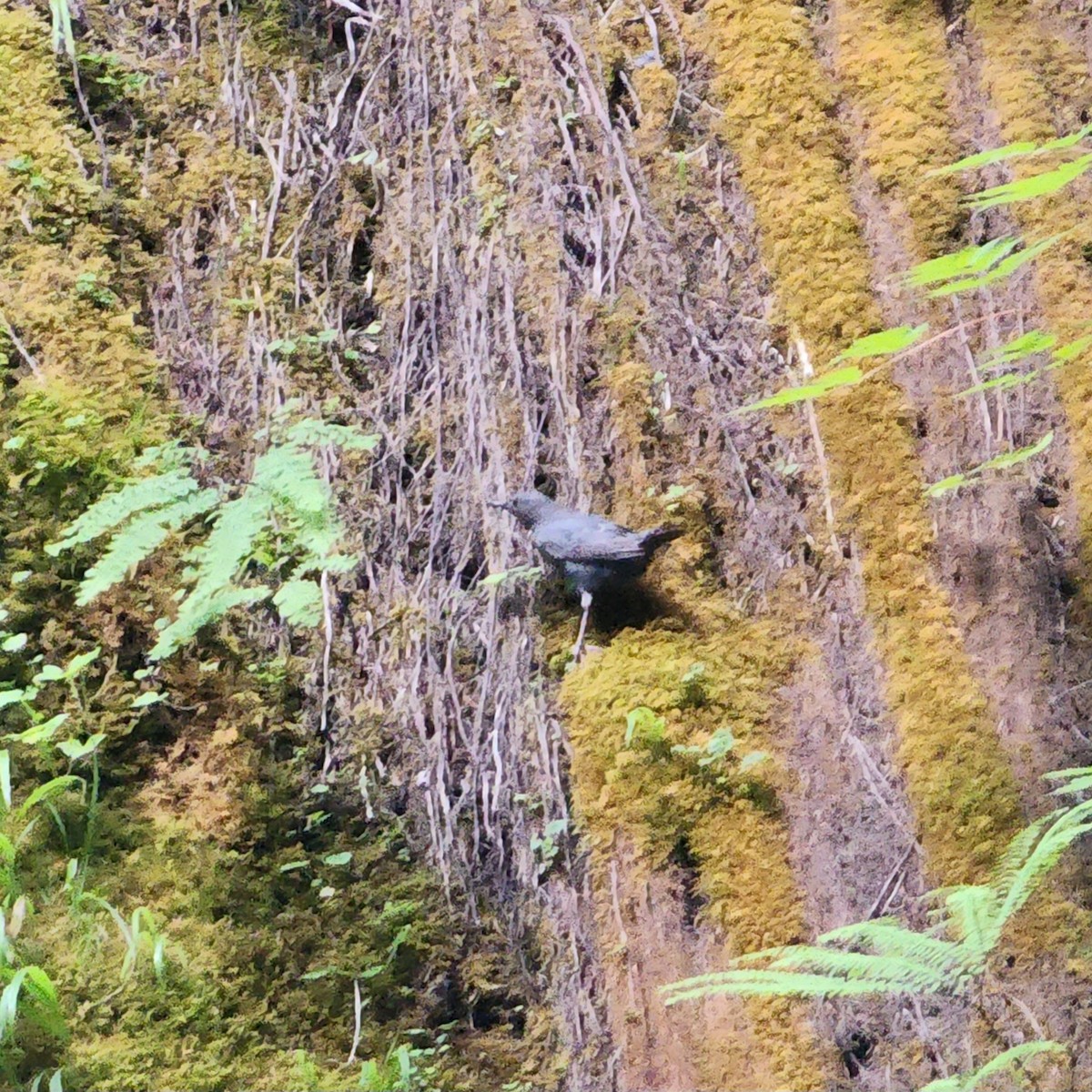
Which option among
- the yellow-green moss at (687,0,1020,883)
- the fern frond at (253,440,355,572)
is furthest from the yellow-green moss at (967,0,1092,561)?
the fern frond at (253,440,355,572)

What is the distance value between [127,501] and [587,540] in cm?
135

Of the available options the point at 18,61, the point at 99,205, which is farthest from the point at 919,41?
the point at 18,61

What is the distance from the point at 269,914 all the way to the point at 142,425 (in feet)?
5.58

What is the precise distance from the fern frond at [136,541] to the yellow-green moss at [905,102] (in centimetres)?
208

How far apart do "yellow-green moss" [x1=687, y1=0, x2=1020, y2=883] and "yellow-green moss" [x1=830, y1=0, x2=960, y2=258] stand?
97 mm

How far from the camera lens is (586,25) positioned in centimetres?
311

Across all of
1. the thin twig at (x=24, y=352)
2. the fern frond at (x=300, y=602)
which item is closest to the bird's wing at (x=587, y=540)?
the fern frond at (x=300, y=602)

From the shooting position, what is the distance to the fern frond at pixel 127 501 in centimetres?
286

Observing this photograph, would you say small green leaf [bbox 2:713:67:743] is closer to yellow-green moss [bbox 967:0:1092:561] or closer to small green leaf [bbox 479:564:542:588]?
small green leaf [bbox 479:564:542:588]

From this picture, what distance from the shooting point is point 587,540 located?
2.62 m

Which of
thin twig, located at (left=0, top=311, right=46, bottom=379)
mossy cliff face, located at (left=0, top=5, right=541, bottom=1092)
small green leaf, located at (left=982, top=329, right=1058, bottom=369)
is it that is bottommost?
mossy cliff face, located at (left=0, top=5, right=541, bottom=1092)

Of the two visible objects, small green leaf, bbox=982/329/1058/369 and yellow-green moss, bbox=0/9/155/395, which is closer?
small green leaf, bbox=982/329/1058/369

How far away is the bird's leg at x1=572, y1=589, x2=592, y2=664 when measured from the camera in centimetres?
277

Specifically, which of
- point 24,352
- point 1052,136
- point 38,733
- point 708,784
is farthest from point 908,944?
point 24,352
